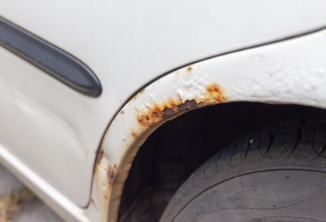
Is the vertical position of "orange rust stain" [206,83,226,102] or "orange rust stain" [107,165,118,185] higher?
"orange rust stain" [206,83,226,102]

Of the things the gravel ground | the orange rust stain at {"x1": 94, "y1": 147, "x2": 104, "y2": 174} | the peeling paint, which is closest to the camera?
the peeling paint

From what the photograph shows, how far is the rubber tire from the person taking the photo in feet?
2.25

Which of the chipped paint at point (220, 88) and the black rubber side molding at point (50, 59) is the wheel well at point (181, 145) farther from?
the black rubber side molding at point (50, 59)

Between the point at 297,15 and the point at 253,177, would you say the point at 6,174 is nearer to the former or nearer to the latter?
the point at 253,177

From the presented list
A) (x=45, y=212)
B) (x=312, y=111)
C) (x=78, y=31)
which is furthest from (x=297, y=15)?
(x=45, y=212)

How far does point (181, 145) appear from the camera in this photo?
1.06 meters

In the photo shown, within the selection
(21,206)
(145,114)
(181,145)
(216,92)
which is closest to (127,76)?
(145,114)

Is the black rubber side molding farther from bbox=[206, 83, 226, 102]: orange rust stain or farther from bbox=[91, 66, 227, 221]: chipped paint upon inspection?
bbox=[206, 83, 226, 102]: orange rust stain

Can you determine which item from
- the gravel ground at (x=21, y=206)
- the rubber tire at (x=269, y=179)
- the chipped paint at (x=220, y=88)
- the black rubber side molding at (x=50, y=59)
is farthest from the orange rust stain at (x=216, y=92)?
the gravel ground at (x=21, y=206)

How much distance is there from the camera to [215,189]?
0.83 m

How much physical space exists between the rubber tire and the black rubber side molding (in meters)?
0.38

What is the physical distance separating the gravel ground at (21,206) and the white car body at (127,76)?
40cm

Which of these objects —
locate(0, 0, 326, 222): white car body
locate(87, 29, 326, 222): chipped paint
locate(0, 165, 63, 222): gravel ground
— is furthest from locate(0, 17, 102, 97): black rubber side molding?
locate(0, 165, 63, 222): gravel ground

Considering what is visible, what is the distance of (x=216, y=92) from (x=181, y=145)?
1.39 feet
